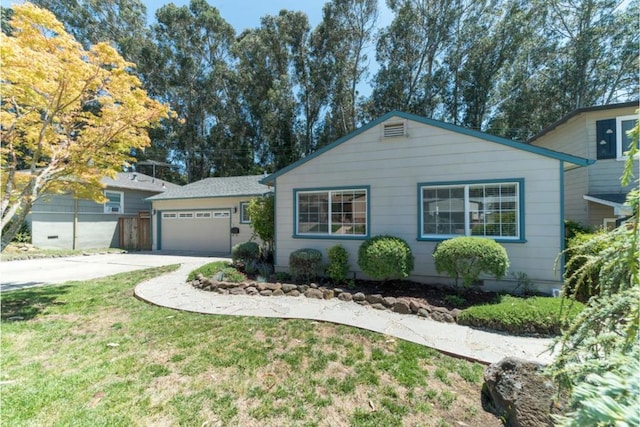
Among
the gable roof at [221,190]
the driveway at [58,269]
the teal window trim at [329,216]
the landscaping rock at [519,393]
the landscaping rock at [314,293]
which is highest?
the gable roof at [221,190]

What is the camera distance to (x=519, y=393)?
2502 mm

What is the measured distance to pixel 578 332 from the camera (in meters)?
1.59

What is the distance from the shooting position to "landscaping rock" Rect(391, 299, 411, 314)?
16.9 feet

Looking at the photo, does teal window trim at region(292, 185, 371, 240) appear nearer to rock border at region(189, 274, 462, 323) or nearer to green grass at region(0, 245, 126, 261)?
rock border at region(189, 274, 462, 323)

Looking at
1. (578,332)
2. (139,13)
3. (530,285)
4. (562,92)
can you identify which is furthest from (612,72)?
(139,13)

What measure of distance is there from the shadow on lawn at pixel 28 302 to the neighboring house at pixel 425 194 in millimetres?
5114

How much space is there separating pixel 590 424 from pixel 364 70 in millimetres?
25237

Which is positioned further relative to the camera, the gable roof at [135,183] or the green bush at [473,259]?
the gable roof at [135,183]

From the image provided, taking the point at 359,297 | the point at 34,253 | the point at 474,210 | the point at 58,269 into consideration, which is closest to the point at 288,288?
the point at 359,297

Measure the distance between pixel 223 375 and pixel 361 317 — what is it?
2.49 m

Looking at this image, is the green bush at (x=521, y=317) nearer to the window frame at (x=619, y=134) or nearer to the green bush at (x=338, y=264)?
the green bush at (x=338, y=264)

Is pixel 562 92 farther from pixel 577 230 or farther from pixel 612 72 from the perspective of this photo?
pixel 577 230

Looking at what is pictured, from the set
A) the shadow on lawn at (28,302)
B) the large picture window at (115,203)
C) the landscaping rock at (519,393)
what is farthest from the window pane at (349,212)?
the large picture window at (115,203)

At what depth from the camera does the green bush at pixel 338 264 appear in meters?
6.97
